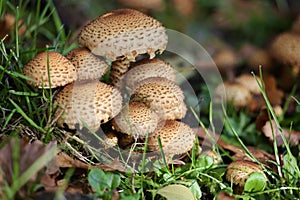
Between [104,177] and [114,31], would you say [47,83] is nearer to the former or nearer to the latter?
[114,31]

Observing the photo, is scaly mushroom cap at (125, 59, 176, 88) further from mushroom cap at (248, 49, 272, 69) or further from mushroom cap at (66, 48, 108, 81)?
mushroom cap at (248, 49, 272, 69)

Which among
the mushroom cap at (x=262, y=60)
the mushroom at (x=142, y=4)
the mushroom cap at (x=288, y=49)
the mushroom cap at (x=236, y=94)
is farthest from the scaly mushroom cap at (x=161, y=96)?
the mushroom at (x=142, y=4)

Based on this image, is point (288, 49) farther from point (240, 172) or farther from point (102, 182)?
point (102, 182)

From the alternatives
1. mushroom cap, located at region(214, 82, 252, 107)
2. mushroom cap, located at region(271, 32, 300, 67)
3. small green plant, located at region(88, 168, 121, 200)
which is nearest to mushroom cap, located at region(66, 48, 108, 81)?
small green plant, located at region(88, 168, 121, 200)

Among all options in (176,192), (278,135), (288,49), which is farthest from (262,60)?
(176,192)

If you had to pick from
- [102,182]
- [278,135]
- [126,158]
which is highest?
[102,182]

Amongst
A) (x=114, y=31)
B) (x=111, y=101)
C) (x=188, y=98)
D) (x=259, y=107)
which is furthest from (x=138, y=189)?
(x=259, y=107)
